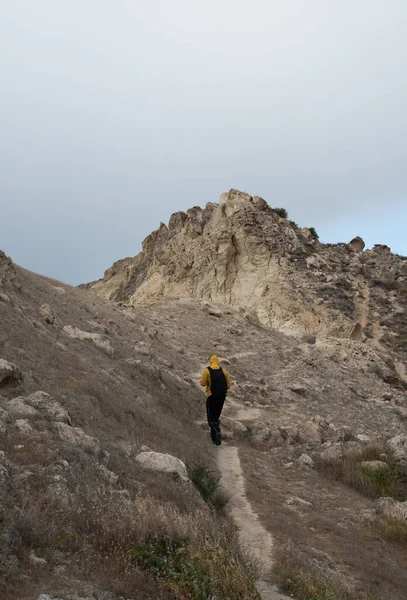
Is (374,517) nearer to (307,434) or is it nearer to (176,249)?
(307,434)

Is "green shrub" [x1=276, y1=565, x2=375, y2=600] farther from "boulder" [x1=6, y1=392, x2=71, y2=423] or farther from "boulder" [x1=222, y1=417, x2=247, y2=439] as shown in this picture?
"boulder" [x1=222, y1=417, x2=247, y2=439]

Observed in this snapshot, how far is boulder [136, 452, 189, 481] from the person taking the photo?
6.35m

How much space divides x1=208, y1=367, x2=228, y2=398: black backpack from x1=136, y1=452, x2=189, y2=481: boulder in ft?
12.8

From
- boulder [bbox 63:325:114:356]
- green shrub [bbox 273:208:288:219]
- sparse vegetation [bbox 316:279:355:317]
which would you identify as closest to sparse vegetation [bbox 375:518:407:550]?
boulder [bbox 63:325:114:356]

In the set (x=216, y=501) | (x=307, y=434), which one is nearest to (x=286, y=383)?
(x=307, y=434)

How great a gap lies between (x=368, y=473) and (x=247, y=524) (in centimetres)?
415

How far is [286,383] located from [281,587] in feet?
45.8

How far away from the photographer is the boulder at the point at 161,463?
635 centimetres

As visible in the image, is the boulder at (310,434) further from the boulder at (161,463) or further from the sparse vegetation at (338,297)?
the sparse vegetation at (338,297)

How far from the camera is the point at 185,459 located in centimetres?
789

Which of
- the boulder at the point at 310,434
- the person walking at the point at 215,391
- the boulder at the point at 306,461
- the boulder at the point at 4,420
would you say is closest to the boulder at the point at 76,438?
the boulder at the point at 4,420

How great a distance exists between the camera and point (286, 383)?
60.2 ft

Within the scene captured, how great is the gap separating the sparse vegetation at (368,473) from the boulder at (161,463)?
4609 millimetres

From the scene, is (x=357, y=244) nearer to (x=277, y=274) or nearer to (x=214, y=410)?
(x=277, y=274)
